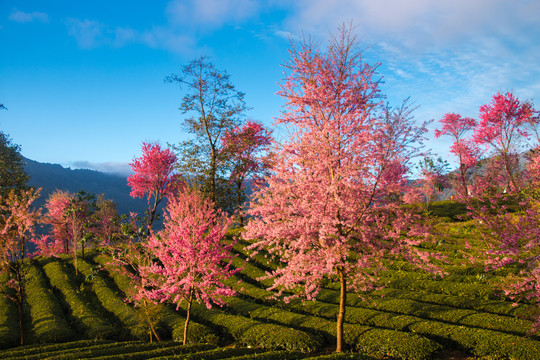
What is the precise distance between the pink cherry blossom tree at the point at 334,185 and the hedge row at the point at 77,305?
43.4ft

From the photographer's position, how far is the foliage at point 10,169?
118 ft

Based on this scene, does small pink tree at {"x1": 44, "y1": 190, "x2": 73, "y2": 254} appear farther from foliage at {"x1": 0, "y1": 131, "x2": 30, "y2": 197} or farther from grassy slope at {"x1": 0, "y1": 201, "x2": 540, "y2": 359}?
grassy slope at {"x1": 0, "y1": 201, "x2": 540, "y2": 359}

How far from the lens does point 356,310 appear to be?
1748 cm

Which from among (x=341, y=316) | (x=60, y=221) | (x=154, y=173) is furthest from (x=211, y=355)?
(x=60, y=221)

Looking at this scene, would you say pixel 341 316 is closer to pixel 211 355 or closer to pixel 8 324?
pixel 211 355

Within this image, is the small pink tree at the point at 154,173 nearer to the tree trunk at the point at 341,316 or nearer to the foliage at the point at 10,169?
the foliage at the point at 10,169

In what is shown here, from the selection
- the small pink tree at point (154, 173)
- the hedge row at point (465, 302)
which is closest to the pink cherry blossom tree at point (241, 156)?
the small pink tree at point (154, 173)

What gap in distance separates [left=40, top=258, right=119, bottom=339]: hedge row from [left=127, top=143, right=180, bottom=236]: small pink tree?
1011 centimetres

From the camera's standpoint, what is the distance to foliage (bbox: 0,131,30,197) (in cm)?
3597

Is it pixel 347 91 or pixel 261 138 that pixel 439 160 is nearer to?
pixel 261 138

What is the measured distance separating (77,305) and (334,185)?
70.7 ft

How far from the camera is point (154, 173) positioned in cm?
3559

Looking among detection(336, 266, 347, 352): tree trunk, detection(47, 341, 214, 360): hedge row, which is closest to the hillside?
detection(47, 341, 214, 360): hedge row

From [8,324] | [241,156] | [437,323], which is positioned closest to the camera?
[437,323]
